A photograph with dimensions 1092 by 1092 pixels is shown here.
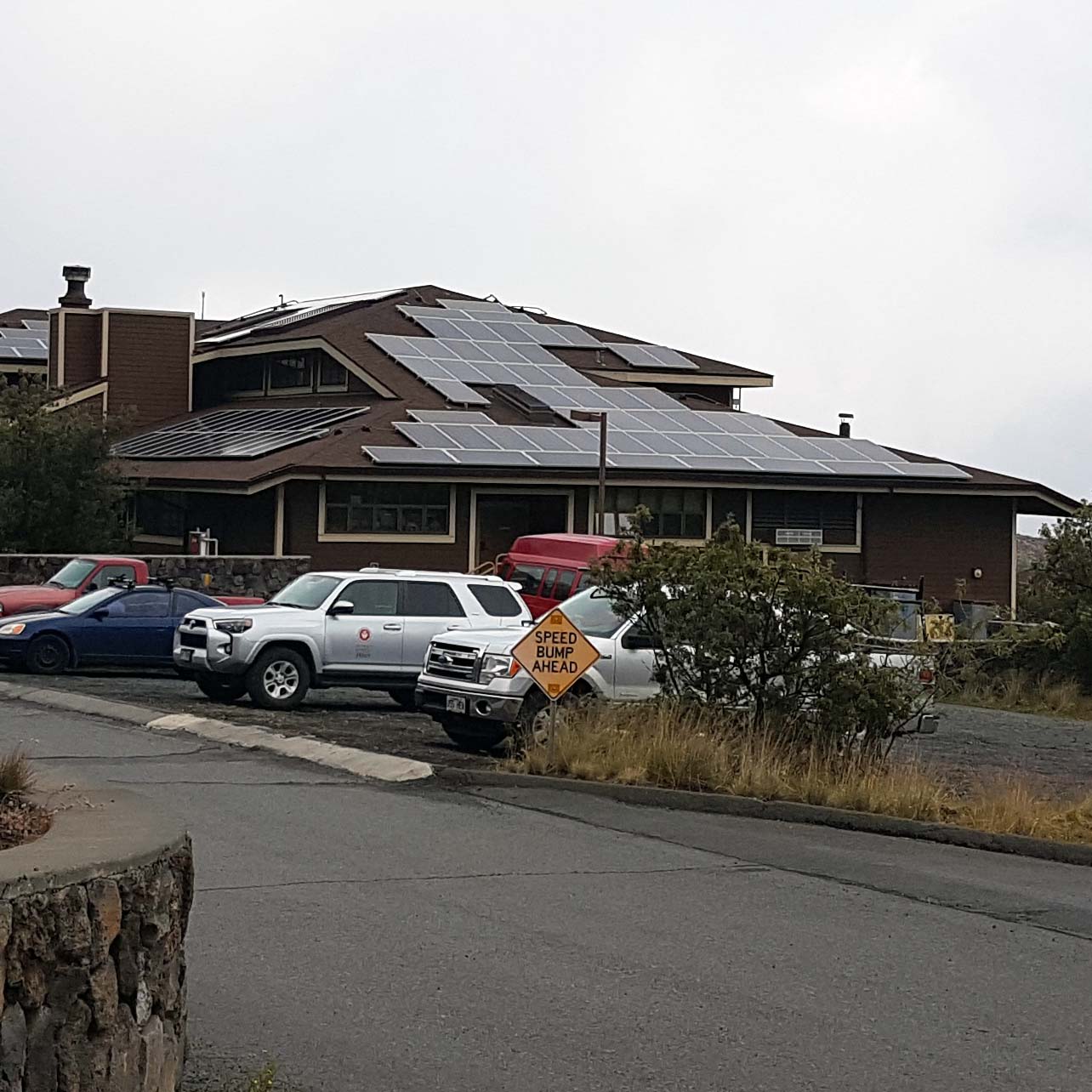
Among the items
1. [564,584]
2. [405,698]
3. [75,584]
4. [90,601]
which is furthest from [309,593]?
[75,584]

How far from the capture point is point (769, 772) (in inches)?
553

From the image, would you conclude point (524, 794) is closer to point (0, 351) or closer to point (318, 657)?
point (318, 657)

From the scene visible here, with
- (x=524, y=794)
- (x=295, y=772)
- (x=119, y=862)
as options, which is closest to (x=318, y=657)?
(x=295, y=772)

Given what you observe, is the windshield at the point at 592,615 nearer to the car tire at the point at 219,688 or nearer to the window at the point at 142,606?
the car tire at the point at 219,688

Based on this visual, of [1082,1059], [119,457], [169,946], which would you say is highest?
[119,457]

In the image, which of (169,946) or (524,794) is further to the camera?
(524,794)

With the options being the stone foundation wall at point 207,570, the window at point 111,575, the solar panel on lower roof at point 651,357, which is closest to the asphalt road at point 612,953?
the window at point 111,575

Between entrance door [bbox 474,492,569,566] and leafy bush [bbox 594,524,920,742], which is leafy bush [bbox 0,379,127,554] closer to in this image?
entrance door [bbox 474,492,569,566]

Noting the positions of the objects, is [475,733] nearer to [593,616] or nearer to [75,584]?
[593,616]

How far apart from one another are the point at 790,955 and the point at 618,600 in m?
7.68

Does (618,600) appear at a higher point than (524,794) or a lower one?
higher

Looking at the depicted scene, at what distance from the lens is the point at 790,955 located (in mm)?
8555

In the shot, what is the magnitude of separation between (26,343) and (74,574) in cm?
2878

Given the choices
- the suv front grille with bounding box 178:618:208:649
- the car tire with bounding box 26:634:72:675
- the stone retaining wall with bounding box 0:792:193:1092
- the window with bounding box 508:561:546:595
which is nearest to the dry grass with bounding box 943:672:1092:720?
the window with bounding box 508:561:546:595
